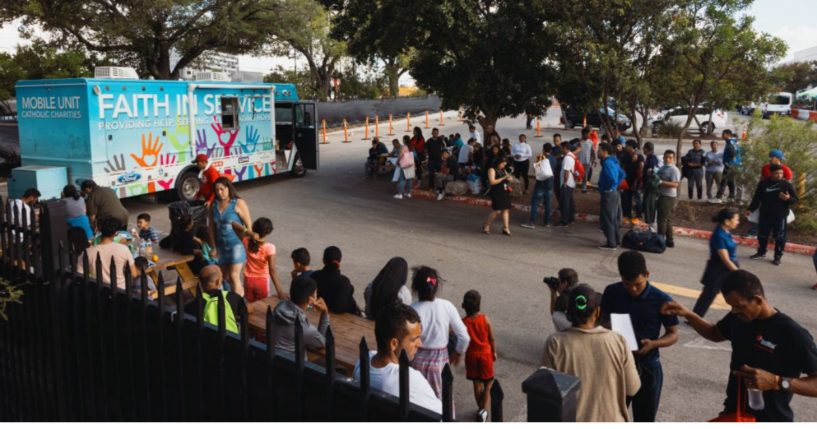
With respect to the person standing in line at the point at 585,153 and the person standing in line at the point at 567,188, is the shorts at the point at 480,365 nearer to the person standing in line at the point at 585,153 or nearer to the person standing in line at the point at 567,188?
the person standing in line at the point at 567,188

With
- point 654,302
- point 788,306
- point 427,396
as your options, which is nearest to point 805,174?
point 788,306

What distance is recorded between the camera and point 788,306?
8875 mm

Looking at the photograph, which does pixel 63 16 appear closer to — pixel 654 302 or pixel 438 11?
pixel 438 11

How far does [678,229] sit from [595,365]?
1016cm

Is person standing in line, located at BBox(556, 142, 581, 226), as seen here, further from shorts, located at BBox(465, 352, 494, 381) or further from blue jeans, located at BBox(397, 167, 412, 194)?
shorts, located at BBox(465, 352, 494, 381)

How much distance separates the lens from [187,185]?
15672 mm

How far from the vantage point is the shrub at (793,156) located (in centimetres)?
1257

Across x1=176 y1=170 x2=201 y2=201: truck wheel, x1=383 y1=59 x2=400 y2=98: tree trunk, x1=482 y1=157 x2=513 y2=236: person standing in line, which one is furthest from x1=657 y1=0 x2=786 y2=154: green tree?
x1=383 y1=59 x2=400 y2=98: tree trunk

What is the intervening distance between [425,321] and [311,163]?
1479cm

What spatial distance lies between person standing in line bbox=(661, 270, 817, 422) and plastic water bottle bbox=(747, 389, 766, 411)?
0.12 feet

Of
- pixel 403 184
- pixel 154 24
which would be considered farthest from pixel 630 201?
pixel 154 24

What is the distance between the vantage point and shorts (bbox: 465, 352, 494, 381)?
5543mm

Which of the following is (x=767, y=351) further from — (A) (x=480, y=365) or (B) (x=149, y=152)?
(B) (x=149, y=152)

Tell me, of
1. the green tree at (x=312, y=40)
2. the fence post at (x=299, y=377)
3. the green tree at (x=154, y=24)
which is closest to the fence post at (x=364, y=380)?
the fence post at (x=299, y=377)
